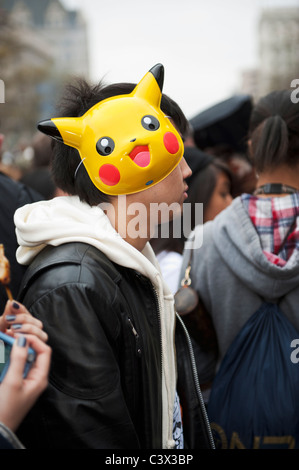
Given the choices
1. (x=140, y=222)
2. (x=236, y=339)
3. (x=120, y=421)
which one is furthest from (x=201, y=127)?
(x=120, y=421)

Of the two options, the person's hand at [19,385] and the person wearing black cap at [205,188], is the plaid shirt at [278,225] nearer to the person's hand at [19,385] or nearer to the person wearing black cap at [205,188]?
the person wearing black cap at [205,188]

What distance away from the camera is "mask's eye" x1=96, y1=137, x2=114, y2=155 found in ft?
5.90

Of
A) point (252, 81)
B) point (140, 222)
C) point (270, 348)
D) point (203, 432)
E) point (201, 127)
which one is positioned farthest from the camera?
point (252, 81)

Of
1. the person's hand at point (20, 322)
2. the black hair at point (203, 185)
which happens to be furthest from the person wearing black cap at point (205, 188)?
the person's hand at point (20, 322)

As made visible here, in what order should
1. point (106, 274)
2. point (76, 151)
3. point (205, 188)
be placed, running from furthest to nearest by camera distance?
1. point (205, 188)
2. point (76, 151)
3. point (106, 274)

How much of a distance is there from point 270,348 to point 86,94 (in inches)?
60.0

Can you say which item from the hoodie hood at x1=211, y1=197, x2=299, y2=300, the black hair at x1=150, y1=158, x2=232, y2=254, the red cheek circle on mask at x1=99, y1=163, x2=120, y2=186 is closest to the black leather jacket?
the red cheek circle on mask at x1=99, y1=163, x2=120, y2=186

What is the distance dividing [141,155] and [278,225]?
992 mm

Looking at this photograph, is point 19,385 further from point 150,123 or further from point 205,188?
point 205,188

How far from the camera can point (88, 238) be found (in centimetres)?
169

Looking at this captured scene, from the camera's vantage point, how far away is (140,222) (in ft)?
6.34

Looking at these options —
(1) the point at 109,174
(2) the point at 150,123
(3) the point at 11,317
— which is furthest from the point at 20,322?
(2) the point at 150,123

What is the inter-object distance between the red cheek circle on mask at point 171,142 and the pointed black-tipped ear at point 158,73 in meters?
0.22

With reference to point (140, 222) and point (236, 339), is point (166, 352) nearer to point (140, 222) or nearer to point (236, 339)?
point (140, 222)
